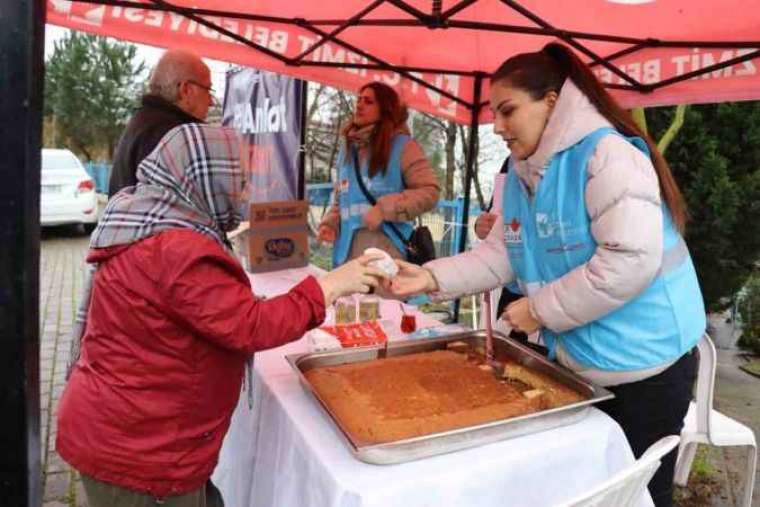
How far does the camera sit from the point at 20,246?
975 millimetres

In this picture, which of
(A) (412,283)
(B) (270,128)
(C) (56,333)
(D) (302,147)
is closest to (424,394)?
(A) (412,283)

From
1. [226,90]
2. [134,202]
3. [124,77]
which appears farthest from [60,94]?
[134,202]

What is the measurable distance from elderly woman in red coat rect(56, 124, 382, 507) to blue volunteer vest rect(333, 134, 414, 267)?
1.75 meters

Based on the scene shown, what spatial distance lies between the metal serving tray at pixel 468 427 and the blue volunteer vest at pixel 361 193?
1.34m

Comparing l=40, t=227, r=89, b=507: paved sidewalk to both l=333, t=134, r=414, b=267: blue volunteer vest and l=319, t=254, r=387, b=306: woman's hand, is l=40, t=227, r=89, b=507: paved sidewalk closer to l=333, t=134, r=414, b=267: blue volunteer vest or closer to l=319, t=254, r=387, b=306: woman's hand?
l=319, t=254, r=387, b=306: woman's hand

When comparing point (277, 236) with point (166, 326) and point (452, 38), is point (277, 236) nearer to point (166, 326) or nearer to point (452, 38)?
point (452, 38)

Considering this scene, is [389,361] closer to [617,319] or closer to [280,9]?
[617,319]

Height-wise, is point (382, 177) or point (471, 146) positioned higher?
point (471, 146)

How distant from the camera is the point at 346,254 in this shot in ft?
11.0

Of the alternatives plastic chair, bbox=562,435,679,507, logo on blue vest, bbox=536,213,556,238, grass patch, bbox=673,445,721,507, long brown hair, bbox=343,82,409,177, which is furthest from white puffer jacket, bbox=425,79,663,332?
grass patch, bbox=673,445,721,507

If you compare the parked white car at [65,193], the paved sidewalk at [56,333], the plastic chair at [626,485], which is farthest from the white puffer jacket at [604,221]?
the parked white car at [65,193]

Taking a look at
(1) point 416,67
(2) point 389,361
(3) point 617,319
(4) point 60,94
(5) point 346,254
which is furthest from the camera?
(4) point 60,94

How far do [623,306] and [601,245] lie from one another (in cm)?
20

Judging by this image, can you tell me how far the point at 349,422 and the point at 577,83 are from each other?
1.09 metres
